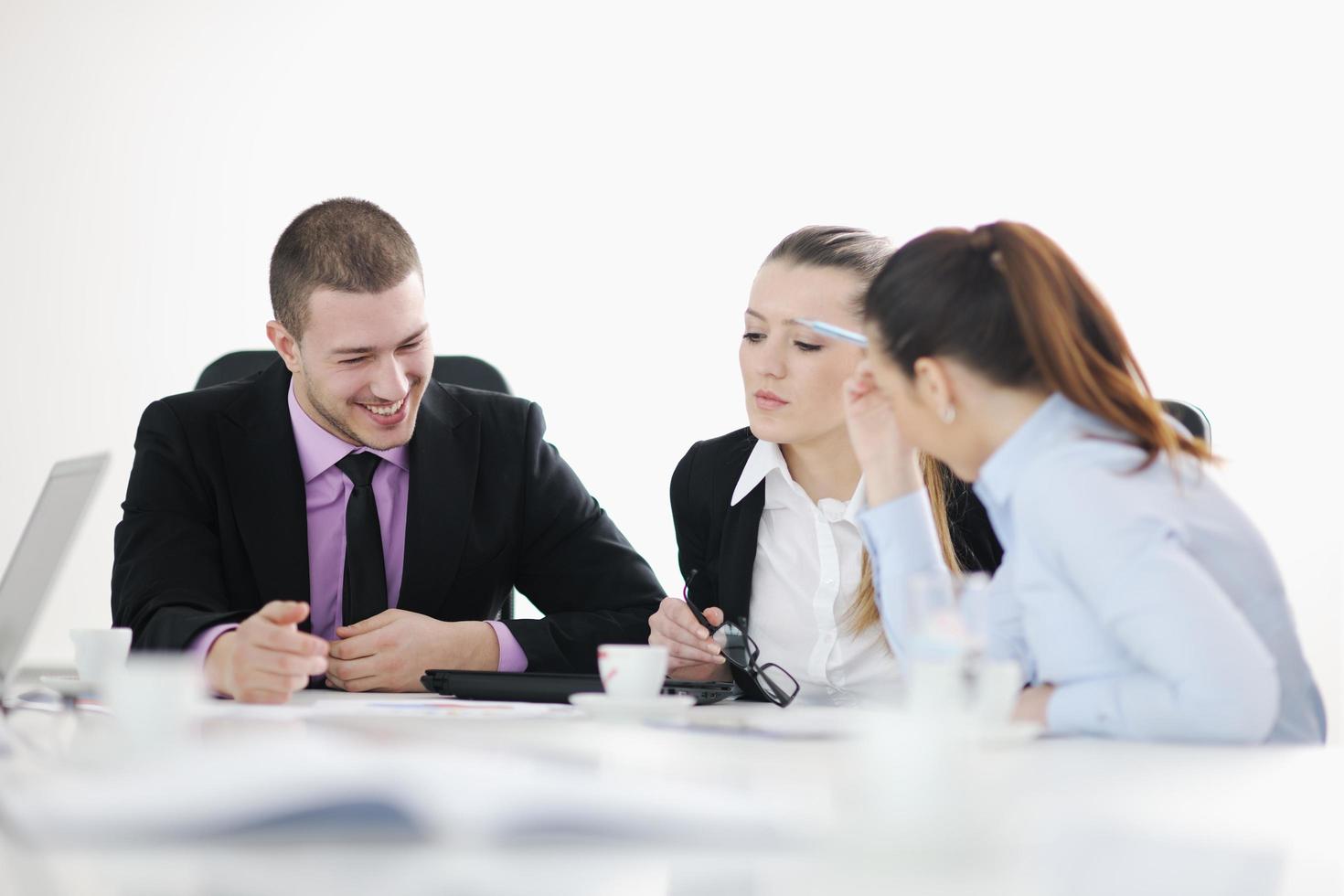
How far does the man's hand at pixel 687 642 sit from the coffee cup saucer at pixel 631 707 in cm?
37

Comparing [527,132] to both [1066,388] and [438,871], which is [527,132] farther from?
[438,871]

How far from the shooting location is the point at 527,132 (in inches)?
169

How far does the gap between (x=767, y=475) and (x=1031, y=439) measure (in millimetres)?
941

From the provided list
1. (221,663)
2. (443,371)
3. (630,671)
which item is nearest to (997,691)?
(630,671)

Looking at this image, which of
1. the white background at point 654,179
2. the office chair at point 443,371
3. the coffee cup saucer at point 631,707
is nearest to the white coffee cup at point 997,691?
the coffee cup saucer at point 631,707

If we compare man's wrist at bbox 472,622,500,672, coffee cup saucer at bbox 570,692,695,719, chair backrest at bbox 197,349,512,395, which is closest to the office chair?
chair backrest at bbox 197,349,512,395

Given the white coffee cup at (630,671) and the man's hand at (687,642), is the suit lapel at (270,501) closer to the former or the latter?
the man's hand at (687,642)

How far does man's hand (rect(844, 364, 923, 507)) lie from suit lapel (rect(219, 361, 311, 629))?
3.01ft

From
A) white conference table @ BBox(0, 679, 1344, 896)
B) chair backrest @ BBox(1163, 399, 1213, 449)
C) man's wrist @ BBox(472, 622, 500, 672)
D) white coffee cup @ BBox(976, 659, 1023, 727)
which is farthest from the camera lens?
chair backrest @ BBox(1163, 399, 1213, 449)

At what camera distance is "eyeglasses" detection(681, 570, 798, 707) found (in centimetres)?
172

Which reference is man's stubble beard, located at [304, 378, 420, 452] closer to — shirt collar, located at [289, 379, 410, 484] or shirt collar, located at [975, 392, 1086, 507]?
shirt collar, located at [289, 379, 410, 484]

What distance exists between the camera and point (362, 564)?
2.05 meters

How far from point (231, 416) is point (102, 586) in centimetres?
228

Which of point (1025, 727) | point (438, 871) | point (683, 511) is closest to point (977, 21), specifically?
point (683, 511)
